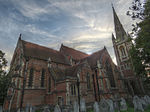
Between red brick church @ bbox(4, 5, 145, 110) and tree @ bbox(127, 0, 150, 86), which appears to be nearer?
tree @ bbox(127, 0, 150, 86)

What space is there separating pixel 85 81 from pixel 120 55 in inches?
838

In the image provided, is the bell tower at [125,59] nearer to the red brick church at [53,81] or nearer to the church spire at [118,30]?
the church spire at [118,30]

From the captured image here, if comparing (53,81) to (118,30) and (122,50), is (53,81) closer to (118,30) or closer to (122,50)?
(122,50)

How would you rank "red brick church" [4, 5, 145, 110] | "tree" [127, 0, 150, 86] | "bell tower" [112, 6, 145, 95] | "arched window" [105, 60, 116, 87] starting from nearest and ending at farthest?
1. "tree" [127, 0, 150, 86]
2. "red brick church" [4, 5, 145, 110]
3. "arched window" [105, 60, 116, 87]
4. "bell tower" [112, 6, 145, 95]

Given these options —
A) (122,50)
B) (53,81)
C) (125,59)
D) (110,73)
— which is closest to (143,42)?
(110,73)

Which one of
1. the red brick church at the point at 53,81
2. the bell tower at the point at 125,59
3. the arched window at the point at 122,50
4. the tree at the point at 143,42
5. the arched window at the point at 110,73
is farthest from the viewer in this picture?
the arched window at the point at 122,50

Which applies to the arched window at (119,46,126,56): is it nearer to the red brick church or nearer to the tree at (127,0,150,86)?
the red brick church

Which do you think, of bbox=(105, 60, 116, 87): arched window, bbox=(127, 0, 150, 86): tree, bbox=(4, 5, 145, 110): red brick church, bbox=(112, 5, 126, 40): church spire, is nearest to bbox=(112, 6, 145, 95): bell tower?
bbox=(112, 5, 126, 40): church spire

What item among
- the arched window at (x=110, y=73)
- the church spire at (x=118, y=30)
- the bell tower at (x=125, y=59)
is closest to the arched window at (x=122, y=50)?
the bell tower at (x=125, y=59)

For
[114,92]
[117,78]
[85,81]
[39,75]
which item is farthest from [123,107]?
[39,75]

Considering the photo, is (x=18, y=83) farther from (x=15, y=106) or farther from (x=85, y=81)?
(x=85, y=81)

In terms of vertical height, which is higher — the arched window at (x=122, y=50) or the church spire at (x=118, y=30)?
the church spire at (x=118, y=30)

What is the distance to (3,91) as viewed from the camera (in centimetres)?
1853

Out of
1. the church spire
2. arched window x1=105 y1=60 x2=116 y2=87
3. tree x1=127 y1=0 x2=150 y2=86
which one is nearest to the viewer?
tree x1=127 y1=0 x2=150 y2=86
